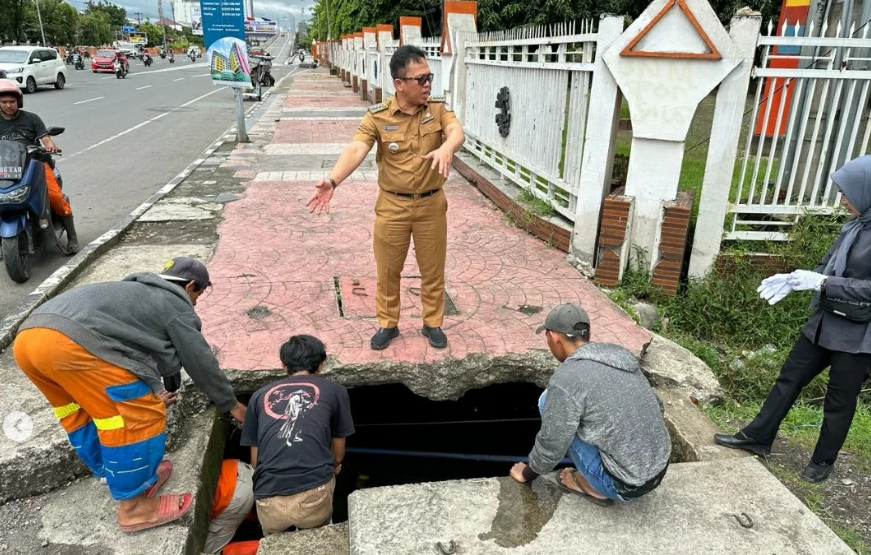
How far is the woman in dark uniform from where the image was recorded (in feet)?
8.86

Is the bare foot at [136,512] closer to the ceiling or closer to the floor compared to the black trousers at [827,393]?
closer to the floor

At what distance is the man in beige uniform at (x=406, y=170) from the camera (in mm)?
3217

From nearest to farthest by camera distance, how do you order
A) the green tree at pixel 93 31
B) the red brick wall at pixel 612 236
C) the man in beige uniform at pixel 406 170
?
the man in beige uniform at pixel 406 170 → the red brick wall at pixel 612 236 → the green tree at pixel 93 31

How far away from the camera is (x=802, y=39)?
4.08 m

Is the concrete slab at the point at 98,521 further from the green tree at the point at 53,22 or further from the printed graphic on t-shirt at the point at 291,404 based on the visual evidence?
the green tree at the point at 53,22

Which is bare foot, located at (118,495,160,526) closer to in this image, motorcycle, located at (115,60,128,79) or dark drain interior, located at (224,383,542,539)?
dark drain interior, located at (224,383,542,539)

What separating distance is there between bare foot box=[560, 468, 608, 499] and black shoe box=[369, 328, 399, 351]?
1407mm

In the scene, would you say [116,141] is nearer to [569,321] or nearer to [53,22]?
[569,321]

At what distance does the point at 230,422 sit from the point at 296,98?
20.3m

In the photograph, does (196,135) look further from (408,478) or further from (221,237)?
(408,478)

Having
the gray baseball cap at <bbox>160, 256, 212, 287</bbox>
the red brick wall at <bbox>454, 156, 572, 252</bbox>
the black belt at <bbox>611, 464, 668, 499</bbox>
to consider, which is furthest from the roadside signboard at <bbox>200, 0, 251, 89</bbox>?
the black belt at <bbox>611, 464, 668, 499</bbox>

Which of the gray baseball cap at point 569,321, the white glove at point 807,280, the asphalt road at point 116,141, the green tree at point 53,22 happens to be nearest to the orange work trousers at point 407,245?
the gray baseball cap at point 569,321

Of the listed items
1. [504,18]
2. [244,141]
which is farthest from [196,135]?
[504,18]

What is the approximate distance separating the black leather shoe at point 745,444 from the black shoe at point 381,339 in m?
1.94
